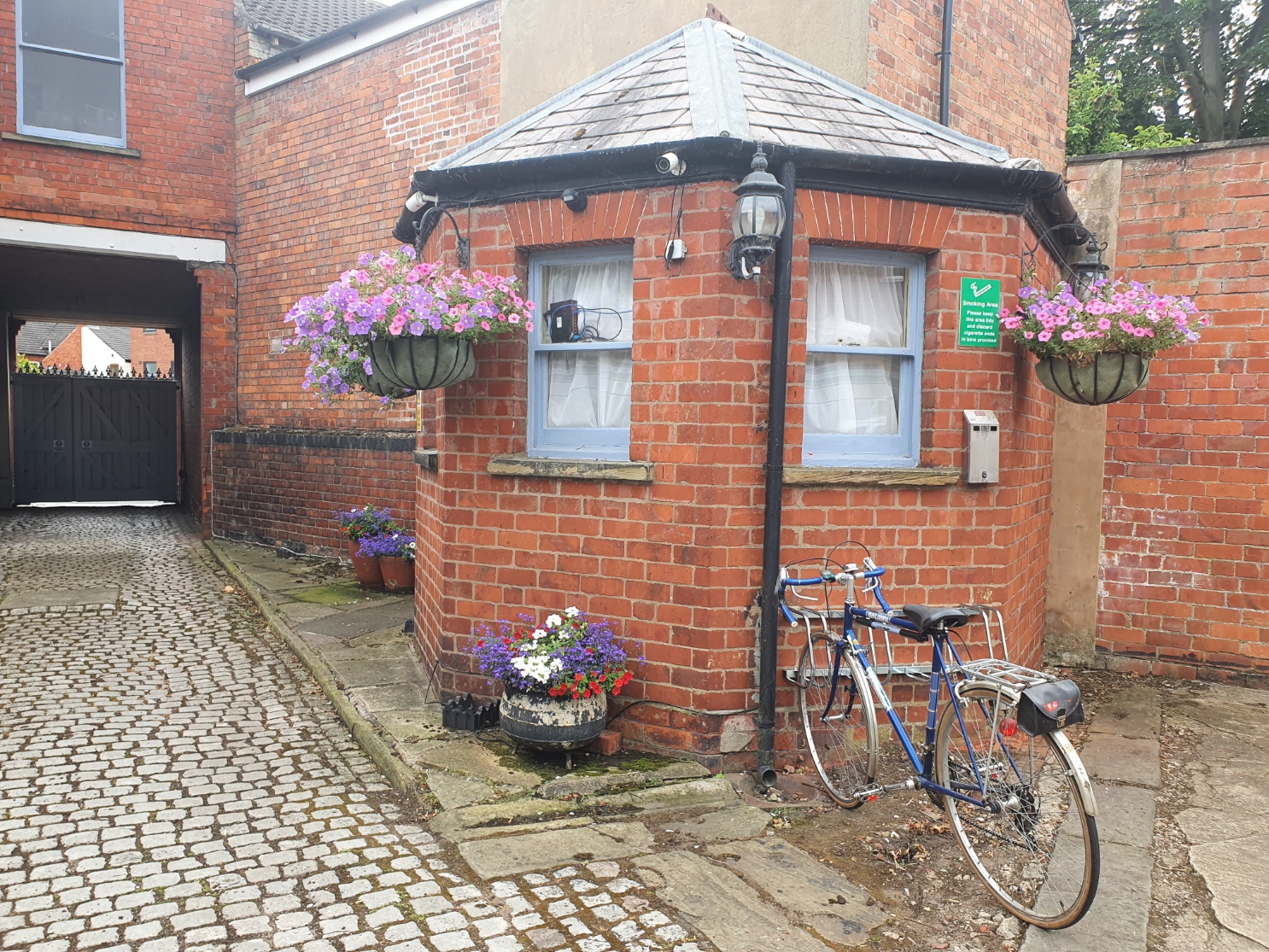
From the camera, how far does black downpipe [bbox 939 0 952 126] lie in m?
7.14

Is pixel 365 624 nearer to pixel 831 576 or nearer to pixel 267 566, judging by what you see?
pixel 267 566

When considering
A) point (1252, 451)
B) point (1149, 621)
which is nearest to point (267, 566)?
point (1149, 621)

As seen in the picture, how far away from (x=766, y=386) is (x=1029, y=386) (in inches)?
89.4

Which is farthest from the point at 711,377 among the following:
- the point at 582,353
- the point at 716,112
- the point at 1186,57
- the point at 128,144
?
the point at 1186,57

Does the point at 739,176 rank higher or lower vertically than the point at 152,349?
lower

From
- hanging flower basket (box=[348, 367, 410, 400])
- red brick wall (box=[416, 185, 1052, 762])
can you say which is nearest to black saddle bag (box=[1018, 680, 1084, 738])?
red brick wall (box=[416, 185, 1052, 762])

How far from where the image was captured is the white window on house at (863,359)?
5230mm

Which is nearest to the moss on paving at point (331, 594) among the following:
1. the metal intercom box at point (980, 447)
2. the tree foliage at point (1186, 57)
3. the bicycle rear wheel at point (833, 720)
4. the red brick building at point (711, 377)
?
Result: the red brick building at point (711, 377)

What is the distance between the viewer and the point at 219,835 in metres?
4.16

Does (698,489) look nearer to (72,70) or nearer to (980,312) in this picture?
(980,312)

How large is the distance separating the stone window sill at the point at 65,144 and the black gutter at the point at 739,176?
850 centimetres

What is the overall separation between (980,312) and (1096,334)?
636 mm

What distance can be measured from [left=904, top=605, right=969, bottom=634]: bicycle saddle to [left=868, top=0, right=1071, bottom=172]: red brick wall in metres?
4.29

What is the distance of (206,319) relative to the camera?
1238cm
